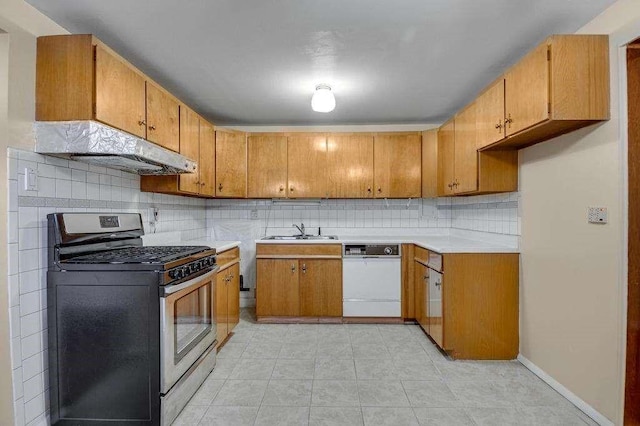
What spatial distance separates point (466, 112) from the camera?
289 cm

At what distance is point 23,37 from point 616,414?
376cm

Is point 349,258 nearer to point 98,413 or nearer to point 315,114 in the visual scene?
point 315,114

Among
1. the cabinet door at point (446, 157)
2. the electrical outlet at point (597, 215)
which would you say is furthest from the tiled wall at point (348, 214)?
the electrical outlet at point (597, 215)

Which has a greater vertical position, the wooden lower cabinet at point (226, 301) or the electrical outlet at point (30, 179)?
the electrical outlet at point (30, 179)

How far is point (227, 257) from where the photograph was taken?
121 inches

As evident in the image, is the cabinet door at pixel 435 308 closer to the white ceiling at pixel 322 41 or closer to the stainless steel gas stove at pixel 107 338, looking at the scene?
the white ceiling at pixel 322 41

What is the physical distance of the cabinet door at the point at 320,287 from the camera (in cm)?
348

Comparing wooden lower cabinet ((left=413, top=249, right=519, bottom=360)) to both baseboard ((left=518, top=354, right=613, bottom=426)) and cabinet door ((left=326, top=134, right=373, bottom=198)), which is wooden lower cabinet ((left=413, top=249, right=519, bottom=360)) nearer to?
baseboard ((left=518, top=354, right=613, bottom=426))

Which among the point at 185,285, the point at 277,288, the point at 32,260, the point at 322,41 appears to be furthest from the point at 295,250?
the point at 32,260

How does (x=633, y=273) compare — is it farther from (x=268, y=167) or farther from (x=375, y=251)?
(x=268, y=167)

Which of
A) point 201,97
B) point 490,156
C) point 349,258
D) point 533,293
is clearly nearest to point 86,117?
point 201,97

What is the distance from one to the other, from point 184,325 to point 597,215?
100 inches

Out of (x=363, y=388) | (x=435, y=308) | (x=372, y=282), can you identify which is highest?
(x=372, y=282)

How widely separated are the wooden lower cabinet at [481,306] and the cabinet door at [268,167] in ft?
6.72
